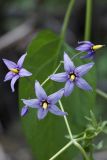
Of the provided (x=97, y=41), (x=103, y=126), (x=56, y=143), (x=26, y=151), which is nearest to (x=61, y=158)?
(x=56, y=143)

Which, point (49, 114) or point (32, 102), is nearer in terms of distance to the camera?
point (32, 102)

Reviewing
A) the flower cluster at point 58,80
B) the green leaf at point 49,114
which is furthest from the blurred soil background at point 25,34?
the flower cluster at point 58,80

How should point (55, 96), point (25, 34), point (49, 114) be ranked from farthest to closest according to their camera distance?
point (25, 34), point (49, 114), point (55, 96)

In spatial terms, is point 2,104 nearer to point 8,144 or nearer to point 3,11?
point 8,144

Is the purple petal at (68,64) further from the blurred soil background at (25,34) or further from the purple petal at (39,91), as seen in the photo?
the blurred soil background at (25,34)

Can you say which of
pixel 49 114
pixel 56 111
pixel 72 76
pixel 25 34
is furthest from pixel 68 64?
pixel 25 34

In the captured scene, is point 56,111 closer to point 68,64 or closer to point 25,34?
point 68,64
